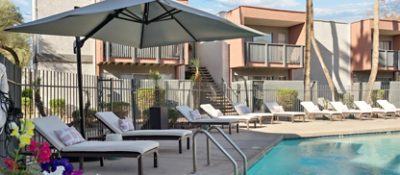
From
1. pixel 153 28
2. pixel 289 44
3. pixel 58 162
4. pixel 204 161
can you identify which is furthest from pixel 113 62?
pixel 58 162

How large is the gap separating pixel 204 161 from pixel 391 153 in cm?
561

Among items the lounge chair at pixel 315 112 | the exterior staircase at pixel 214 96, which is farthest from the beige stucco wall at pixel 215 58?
the lounge chair at pixel 315 112

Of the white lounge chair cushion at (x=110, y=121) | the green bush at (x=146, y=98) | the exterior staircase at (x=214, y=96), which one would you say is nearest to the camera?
the white lounge chair cushion at (x=110, y=121)

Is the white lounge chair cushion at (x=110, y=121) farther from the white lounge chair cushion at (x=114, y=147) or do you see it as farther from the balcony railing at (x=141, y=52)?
the balcony railing at (x=141, y=52)

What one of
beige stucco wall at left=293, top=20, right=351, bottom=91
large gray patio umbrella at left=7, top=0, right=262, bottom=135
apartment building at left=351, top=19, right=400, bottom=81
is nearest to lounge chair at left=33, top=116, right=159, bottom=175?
large gray patio umbrella at left=7, top=0, right=262, bottom=135

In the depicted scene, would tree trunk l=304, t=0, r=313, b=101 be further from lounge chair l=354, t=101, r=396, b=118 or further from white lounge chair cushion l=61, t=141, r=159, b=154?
white lounge chair cushion l=61, t=141, r=159, b=154

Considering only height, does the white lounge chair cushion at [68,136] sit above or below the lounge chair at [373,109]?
above

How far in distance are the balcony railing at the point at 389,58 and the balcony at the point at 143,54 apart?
A: 13788 millimetres

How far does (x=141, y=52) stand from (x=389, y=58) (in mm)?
16673

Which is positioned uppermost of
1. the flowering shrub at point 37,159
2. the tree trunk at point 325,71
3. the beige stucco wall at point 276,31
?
the beige stucco wall at point 276,31

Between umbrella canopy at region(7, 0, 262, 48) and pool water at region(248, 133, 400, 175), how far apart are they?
2755 mm

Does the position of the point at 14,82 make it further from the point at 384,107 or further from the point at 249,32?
the point at 384,107

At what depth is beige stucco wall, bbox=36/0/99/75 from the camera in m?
20.8

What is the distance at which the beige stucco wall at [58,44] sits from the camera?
2083 centimetres
